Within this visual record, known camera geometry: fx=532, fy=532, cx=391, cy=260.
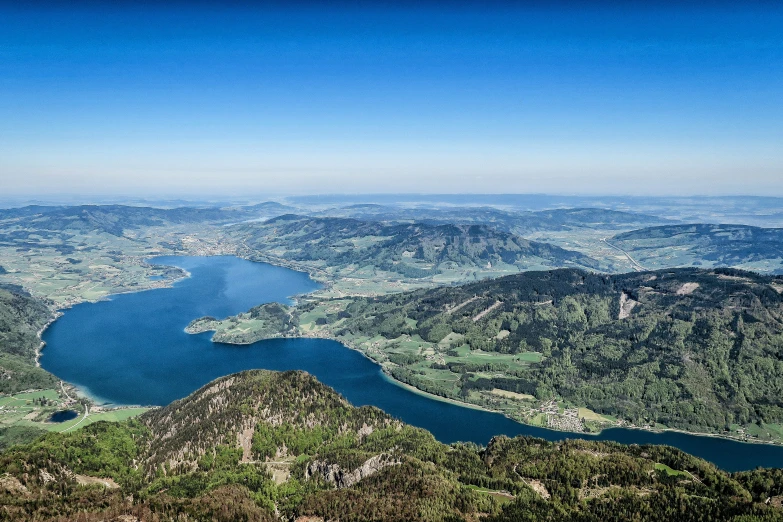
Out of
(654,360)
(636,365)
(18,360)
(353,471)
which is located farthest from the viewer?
(654,360)

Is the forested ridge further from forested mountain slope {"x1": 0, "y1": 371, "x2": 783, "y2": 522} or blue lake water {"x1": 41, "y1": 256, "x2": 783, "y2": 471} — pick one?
forested mountain slope {"x1": 0, "y1": 371, "x2": 783, "y2": 522}

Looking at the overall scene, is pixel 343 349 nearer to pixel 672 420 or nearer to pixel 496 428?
pixel 496 428

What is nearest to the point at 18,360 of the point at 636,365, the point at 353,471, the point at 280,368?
the point at 280,368

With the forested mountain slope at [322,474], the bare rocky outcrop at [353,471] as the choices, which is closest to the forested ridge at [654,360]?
the forested mountain slope at [322,474]

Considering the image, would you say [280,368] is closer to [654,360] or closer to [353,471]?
[353,471]

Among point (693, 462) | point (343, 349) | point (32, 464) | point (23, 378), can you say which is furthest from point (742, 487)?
point (23, 378)

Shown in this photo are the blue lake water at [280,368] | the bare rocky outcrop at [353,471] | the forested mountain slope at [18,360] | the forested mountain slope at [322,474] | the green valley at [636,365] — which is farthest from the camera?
the forested mountain slope at [18,360]

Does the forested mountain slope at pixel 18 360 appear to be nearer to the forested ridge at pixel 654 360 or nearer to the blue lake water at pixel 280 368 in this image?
the blue lake water at pixel 280 368
